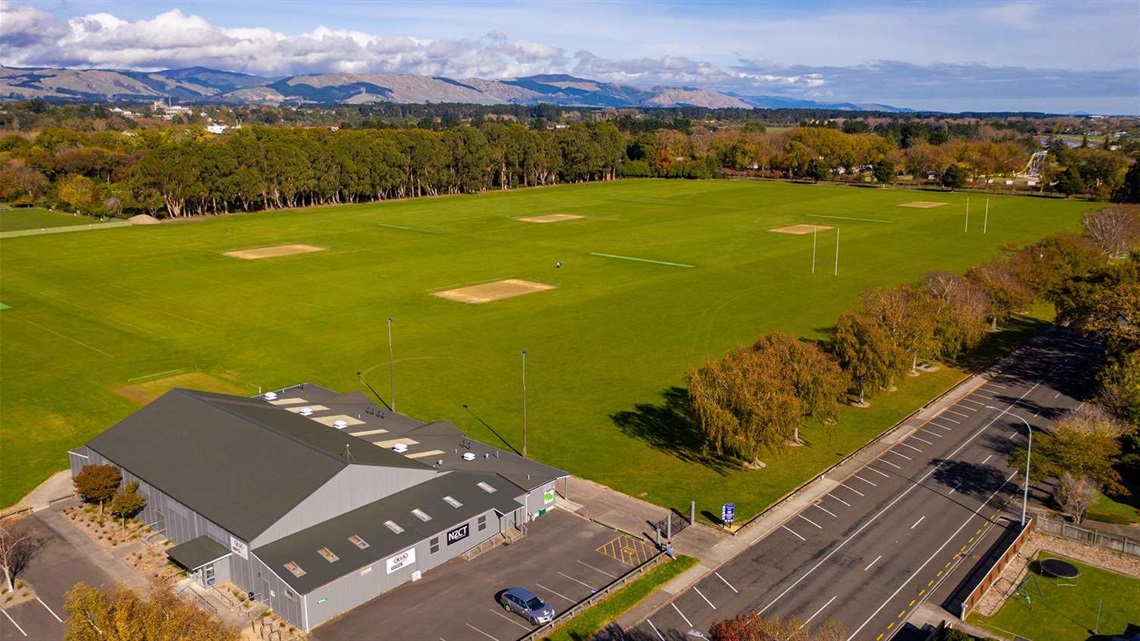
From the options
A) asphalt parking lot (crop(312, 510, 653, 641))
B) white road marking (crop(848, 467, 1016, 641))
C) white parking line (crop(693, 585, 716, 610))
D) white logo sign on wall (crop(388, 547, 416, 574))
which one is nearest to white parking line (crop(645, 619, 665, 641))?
white parking line (crop(693, 585, 716, 610))

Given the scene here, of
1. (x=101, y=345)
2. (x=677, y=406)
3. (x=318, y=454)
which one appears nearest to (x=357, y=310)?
(x=101, y=345)

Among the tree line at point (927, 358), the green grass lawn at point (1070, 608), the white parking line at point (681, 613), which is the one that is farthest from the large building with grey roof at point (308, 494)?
the green grass lawn at point (1070, 608)

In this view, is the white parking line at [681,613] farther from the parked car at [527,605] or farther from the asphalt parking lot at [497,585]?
the parked car at [527,605]

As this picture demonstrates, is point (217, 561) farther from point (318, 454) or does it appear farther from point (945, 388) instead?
point (945, 388)

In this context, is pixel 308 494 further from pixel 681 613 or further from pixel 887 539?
pixel 887 539

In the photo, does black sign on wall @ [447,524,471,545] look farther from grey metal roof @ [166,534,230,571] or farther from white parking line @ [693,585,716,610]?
white parking line @ [693,585,716,610]
